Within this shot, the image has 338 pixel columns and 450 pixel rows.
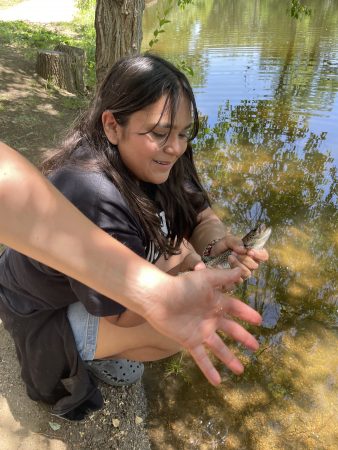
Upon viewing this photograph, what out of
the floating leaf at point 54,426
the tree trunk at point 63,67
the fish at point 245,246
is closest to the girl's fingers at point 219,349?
the fish at point 245,246

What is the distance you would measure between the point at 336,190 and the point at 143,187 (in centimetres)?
337

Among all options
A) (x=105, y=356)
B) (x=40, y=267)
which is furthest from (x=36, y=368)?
(x=40, y=267)

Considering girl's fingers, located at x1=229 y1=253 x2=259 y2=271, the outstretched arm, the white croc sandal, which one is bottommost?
the white croc sandal

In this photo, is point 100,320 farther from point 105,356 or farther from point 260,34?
point 260,34

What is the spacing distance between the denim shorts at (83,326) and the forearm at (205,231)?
0.94 m

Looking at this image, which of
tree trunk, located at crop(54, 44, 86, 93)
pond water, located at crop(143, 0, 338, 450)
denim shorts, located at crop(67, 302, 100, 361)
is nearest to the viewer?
denim shorts, located at crop(67, 302, 100, 361)

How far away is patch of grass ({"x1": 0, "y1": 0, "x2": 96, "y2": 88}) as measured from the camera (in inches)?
371

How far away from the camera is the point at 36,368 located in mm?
2223

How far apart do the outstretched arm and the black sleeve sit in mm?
506

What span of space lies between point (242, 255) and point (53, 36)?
1079cm

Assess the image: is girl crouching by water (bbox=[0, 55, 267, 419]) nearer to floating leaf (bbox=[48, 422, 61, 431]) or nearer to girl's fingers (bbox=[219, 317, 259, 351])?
floating leaf (bbox=[48, 422, 61, 431])

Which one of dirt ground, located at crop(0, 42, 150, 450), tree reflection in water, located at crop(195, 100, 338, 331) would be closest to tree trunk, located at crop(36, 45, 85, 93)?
tree reflection in water, located at crop(195, 100, 338, 331)

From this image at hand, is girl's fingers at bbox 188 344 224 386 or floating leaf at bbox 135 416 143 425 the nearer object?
girl's fingers at bbox 188 344 224 386

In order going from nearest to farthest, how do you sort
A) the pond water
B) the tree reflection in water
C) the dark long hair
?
the dark long hair < the pond water < the tree reflection in water
